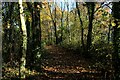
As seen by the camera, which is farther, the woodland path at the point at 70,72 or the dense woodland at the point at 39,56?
the woodland path at the point at 70,72

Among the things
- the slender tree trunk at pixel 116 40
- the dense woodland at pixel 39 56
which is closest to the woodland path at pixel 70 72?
the dense woodland at pixel 39 56

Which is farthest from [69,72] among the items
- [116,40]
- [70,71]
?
[116,40]

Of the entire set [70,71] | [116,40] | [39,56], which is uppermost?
[116,40]

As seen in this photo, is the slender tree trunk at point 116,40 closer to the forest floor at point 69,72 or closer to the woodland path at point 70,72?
the forest floor at point 69,72

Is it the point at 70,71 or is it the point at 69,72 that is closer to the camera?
the point at 69,72

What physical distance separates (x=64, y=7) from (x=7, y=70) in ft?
136

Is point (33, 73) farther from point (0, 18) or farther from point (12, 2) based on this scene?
point (12, 2)

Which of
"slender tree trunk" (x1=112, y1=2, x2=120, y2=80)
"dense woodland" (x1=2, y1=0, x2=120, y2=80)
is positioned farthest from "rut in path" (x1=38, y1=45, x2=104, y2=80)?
"slender tree trunk" (x1=112, y1=2, x2=120, y2=80)

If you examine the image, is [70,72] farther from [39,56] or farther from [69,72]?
[39,56]

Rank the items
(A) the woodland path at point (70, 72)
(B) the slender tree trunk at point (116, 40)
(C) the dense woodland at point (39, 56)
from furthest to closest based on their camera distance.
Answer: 1. (A) the woodland path at point (70, 72)
2. (C) the dense woodland at point (39, 56)
3. (B) the slender tree trunk at point (116, 40)

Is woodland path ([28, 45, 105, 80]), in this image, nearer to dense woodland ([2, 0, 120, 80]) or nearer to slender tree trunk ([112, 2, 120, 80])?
dense woodland ([2, 0, 120, 80])

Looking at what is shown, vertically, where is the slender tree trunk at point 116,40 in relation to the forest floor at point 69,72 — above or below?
above

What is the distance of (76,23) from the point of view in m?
44.0

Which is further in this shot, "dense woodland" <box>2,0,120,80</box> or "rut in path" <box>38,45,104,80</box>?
"rut in path" <box>38,45,104,80</box>
